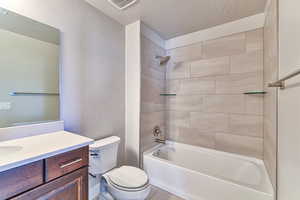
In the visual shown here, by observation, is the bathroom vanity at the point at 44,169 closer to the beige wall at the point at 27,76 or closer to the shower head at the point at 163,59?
the beige wall at the point at 27,76

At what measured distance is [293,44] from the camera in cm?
85

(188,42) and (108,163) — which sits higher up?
(188,42)

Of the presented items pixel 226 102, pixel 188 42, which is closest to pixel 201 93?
pixel 226 102

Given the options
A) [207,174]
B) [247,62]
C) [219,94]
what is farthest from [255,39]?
[207,174]

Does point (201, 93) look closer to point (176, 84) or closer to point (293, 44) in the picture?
point (176, 84)

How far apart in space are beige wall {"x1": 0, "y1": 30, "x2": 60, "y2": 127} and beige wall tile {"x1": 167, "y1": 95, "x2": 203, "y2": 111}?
1777mm

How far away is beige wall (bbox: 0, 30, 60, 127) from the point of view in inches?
42.3

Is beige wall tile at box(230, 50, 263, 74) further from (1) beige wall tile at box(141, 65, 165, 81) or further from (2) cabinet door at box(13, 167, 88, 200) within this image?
(2) cabinet door at box(13, 167, 88, 200)

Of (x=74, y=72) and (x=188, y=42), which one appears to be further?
(x=188, y=42)

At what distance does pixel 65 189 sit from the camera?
2.91 ft

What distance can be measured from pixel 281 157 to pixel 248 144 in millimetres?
909

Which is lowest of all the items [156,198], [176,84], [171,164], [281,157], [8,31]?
[156,198]

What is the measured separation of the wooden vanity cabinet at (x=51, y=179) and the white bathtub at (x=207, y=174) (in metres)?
1.08

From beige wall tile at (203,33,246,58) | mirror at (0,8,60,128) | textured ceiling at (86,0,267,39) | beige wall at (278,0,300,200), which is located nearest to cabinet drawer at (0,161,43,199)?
mirror at (0,8,60,128)
